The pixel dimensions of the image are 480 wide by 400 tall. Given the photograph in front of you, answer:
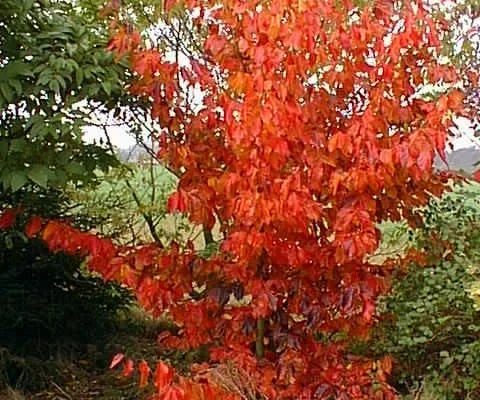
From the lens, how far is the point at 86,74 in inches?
117

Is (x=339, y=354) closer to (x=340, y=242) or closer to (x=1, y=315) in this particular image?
(x=340, y=242)

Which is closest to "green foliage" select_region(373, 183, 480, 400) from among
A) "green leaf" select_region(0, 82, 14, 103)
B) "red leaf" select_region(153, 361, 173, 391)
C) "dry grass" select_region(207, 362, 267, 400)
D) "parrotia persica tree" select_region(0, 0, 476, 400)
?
"parrotia persica tree" select_region(0, 0, 476, 400)

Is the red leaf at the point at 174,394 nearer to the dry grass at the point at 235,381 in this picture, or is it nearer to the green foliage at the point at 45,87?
the dry grass at the point at 235,381

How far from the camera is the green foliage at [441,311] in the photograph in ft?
12.8

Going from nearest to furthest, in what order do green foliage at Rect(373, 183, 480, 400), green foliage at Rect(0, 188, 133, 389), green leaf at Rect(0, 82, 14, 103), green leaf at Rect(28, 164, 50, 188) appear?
green leaf at Rect(0, 82, 14, 103) < green leaf at Rect(28, 164, 50, 188) < green foliage at Rect(373, 183, 480, 400) < green foliage at Rect(0, 188, 133, 389)

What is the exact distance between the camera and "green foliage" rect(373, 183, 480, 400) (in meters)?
3.89

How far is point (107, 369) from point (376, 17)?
9.99 feet

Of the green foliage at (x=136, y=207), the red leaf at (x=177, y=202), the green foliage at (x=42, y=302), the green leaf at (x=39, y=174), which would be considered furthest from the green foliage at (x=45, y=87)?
the green foliage at (x=136, y=207)

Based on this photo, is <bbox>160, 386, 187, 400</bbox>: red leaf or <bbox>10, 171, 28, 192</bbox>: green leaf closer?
<bbox>160, 386, 187, 400</bbox>: red leaf

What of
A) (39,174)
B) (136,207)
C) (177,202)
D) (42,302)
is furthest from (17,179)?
(136,207)

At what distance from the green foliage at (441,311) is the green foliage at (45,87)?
194cm

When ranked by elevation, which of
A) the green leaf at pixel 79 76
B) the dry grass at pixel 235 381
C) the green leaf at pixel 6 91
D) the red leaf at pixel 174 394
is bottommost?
the red leaf at pixel 174 394

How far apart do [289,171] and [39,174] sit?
1000 millimetres

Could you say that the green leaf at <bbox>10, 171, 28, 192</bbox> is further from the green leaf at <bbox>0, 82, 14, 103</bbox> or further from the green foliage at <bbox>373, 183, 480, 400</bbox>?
the green foliage at <bbox>373, 183, 480, 400</bbox>
